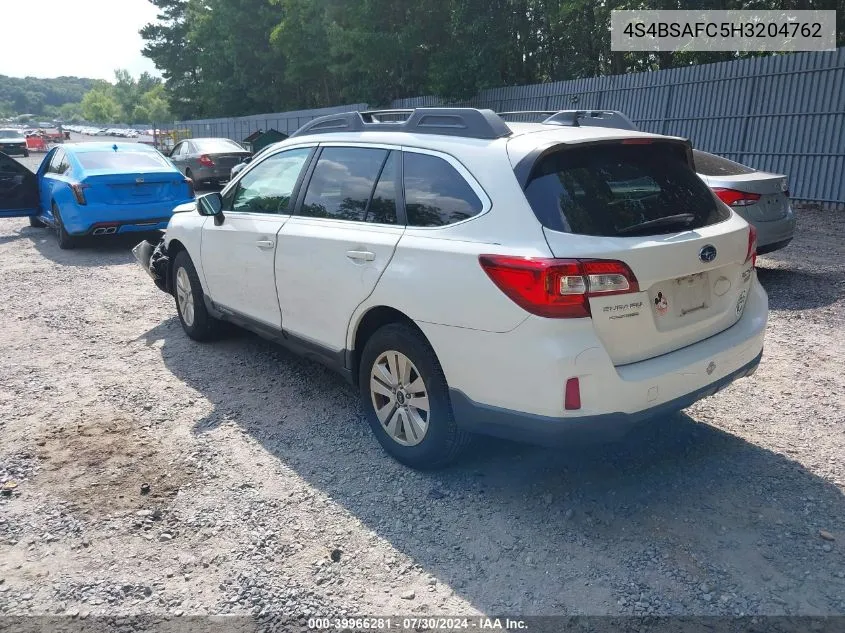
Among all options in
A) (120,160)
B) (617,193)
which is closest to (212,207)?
(617,193)

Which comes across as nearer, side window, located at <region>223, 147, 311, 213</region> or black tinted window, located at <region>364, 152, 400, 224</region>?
black tinted window, located at <region>364, 152, 400, 224</region>

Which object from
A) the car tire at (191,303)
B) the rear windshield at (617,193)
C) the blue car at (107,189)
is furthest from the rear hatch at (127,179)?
the rear windshield at (617,193)

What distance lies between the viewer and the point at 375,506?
3494mm

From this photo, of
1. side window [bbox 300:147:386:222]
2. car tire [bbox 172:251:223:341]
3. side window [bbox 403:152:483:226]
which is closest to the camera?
side window [bbox 403:152:483:226]

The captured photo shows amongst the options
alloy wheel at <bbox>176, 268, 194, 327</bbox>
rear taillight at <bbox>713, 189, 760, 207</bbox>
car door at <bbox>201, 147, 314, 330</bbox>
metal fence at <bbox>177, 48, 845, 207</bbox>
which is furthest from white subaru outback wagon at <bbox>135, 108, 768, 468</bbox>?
metal fence at <bbox>177, 48, 845, 207</bbox>

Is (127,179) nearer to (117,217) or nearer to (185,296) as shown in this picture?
(117,217)

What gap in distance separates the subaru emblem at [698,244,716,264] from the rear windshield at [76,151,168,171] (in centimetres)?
910

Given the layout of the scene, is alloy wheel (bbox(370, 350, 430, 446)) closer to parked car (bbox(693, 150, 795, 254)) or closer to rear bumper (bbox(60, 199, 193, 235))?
parked car (bbox(693, 150, 795, 254))

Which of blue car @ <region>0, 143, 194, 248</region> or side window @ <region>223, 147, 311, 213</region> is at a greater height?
side window @ <region>223, 147, 311, 213</region>

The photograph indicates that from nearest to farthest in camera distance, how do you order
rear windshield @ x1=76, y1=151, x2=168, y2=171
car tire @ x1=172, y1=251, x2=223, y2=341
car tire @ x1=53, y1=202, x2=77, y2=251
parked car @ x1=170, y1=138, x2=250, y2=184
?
car tire @ x1=172, y1=251, x2=223, y2=341, rear windshield @ x1=76, y1=151, x2=168, y2=171, car tire @ x1=53, y1=202, x2=77, y2=251, parked car @ x1=170, y1=138, x2=250, y2=184

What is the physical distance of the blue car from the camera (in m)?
9.81

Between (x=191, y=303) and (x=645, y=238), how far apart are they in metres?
4.22

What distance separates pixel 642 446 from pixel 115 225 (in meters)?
8.57

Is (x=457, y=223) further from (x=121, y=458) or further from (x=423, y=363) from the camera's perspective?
(x=121, y=458)
